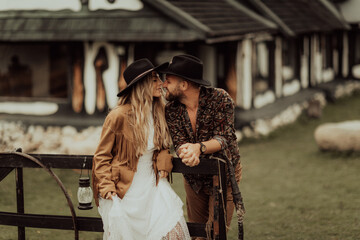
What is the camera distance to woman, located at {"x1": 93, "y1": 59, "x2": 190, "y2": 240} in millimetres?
4156

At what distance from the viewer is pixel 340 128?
11.0 meters

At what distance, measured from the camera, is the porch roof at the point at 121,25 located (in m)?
10.9

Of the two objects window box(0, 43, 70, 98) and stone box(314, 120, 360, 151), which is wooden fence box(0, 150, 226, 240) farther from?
window box(0, 43, 70, 98)

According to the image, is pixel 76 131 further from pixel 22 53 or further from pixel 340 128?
pixel 340 128

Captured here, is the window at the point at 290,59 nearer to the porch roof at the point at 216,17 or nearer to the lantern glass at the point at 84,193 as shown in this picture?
the porch roof at the point at 216,17

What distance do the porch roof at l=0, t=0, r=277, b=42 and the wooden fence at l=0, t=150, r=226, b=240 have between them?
21.1ft

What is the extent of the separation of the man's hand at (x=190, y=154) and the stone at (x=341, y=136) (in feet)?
23.7

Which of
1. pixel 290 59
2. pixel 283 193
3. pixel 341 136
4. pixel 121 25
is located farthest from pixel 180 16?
pixel 290 59

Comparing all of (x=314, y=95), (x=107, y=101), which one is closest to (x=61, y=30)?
(x=107, y=101)

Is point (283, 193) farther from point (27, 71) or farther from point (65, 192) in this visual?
point (27, 71)

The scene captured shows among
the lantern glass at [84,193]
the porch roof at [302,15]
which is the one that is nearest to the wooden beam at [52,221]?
the lantern glass at [84,193]

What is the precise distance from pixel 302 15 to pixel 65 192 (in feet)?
51.0

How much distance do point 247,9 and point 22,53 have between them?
5.60 metres

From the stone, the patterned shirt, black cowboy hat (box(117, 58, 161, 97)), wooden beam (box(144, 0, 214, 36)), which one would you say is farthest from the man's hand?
the stone
